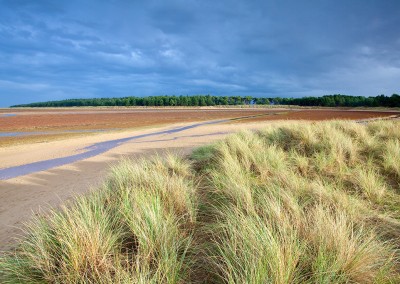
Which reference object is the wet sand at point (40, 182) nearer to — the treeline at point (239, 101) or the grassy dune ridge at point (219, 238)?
the grassy dune ridge at point (219, 238)

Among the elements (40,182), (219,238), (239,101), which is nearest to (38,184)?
(40,182)

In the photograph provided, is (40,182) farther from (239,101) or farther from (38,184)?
(239,101)

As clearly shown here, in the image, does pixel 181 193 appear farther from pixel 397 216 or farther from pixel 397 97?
pixel 397 97

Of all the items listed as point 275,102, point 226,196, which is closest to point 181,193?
point 226,196

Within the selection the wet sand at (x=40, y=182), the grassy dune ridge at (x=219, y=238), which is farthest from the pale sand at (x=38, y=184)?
the grassy dune ridge at (x=219, y=238)

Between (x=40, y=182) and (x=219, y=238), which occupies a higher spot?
(x=219, y=238)

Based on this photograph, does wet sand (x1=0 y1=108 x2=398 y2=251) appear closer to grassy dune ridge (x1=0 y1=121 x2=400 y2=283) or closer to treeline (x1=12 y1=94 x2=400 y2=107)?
grassy dune ridge (x1=0 y1=121 x2=400 y2=283)

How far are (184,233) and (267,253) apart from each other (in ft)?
5.07

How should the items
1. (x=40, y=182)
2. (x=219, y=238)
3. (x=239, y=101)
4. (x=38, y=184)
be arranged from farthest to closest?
(x=239, y=101)
(x=40, y=182)
(x=38, y=184)
(x=219, y=238)

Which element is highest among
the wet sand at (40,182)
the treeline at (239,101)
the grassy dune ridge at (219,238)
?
the treeline at (239,101)

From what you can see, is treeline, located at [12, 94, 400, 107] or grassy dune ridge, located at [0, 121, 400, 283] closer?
grassy dune ridge, located at [0, 121, 400, 283]

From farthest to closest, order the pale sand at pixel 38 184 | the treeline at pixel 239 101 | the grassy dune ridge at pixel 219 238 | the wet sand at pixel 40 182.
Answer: the treeline at pixel 239 101
the wet sand at pixel 40 182
the pale sand at pixel 38 184
the grassy dune ridge at pixel 219 238

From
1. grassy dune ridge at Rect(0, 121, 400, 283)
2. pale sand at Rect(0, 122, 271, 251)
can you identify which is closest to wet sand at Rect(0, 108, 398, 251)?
pale sand at Rect(0, 122, 271, 251)

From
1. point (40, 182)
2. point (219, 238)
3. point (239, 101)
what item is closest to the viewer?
point (219, 238)
